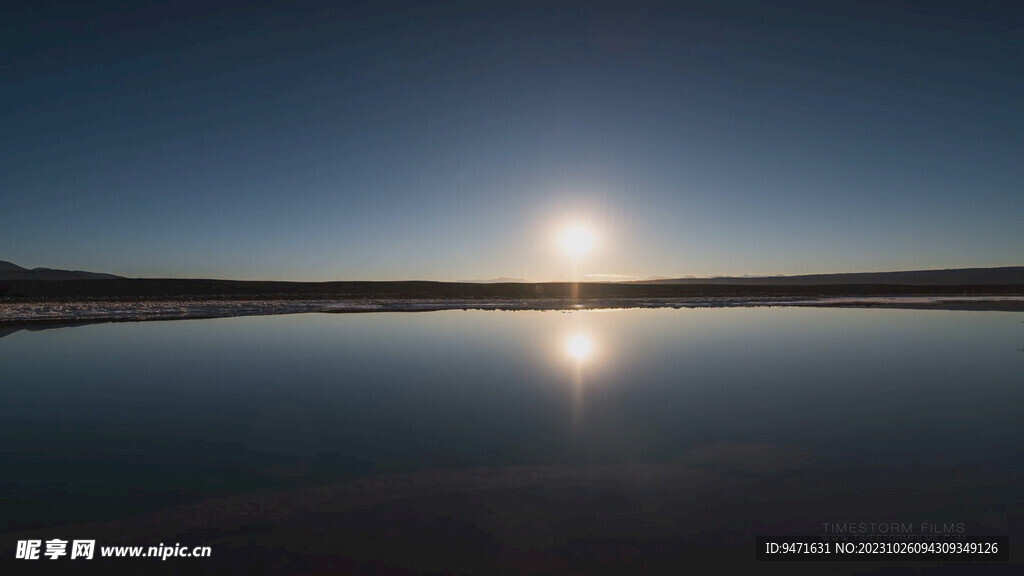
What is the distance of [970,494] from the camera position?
6.44m

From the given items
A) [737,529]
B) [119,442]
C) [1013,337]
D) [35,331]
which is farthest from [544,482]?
[35,331]

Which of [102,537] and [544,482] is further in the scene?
[544,482]

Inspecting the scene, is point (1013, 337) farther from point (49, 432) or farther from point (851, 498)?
point (49, 432)

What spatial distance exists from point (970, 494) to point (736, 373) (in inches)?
307

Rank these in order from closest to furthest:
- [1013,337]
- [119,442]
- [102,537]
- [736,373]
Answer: [102,537] < [119,442] < [736,373] < [1013,337]

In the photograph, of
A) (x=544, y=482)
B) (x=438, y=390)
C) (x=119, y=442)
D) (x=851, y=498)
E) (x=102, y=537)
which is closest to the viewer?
(x=102, y=537)

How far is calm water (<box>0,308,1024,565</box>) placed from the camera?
6949mm

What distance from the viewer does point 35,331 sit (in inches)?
961

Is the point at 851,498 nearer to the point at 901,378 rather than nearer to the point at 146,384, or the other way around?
the point at 901,378

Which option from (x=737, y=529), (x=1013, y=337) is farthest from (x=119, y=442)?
(x=1013, y=337)

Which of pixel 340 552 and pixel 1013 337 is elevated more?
pixel 1013 337

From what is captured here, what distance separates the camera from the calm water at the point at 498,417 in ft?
22.8

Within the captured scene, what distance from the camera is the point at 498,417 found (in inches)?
394

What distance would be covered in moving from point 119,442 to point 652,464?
827cm
